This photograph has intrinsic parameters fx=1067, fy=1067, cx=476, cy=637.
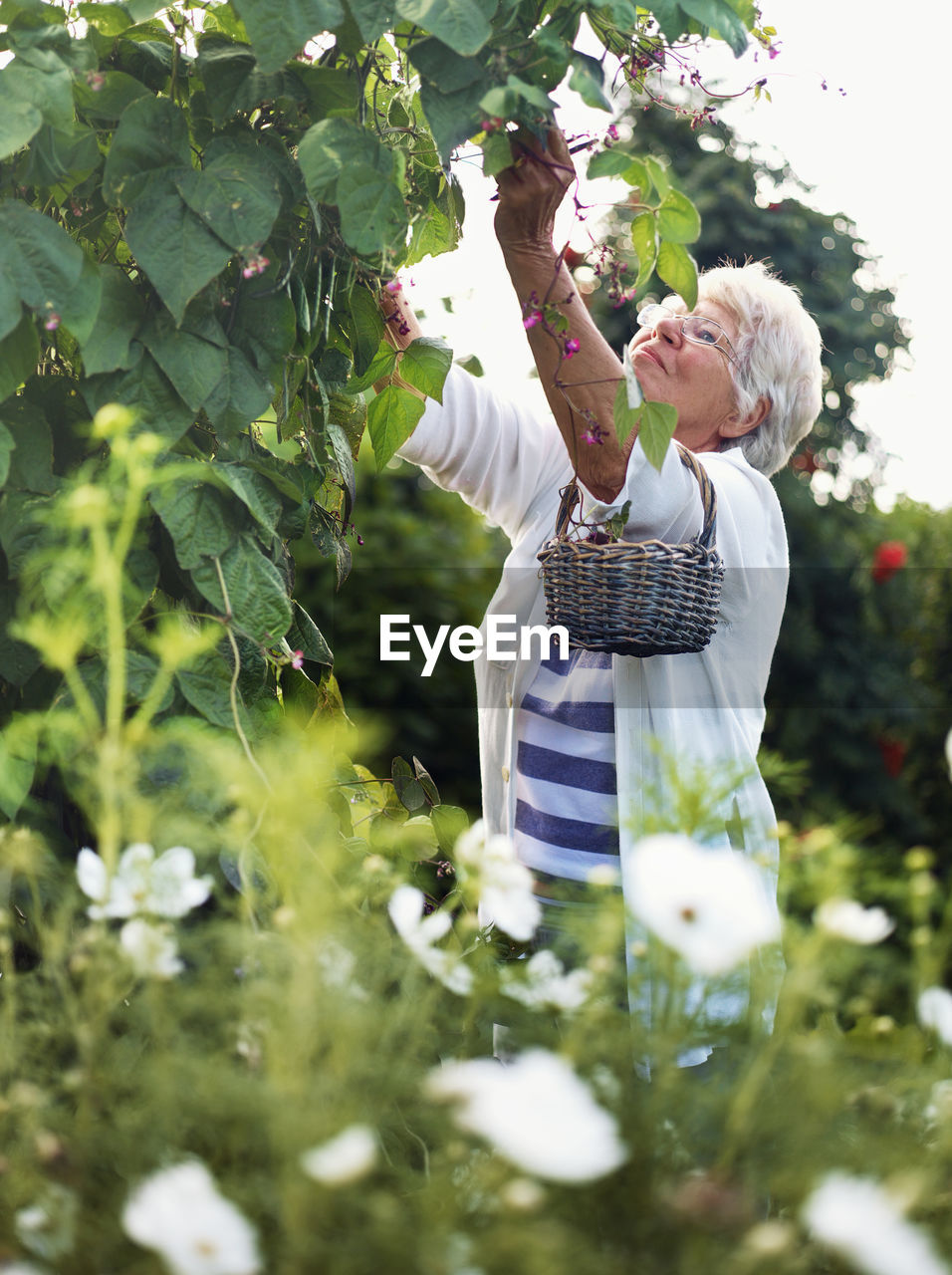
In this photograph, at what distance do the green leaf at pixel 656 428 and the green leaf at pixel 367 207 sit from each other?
0.30m

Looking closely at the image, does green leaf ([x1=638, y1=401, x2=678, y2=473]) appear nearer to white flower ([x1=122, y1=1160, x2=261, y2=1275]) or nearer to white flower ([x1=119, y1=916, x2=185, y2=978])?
white flower ([x1=119, y1=916, x2=185, y2=978])

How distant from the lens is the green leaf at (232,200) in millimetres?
881

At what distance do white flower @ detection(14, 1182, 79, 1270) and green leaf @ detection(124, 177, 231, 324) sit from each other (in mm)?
644

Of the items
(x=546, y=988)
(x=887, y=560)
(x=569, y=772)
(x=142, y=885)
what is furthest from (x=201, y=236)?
(x=887, y=560)

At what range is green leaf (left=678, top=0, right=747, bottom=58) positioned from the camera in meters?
0.90

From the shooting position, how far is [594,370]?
48.6 inches

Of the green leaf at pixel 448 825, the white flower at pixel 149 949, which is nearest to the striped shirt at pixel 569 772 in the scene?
the green leaf at pixel 448 825

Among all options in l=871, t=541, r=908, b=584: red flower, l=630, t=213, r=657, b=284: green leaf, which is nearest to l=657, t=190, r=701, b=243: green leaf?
l=630, t=213, r=657, b=284: green leaf

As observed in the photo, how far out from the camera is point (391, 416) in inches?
50.0

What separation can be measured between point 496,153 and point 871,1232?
905mm

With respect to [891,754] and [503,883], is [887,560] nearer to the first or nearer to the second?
[891,754]

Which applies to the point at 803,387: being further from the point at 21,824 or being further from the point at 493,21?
the point at 21,824

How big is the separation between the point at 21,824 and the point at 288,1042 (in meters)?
0.54

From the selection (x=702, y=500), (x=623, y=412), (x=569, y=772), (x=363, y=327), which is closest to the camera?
(x=623, y=412)
